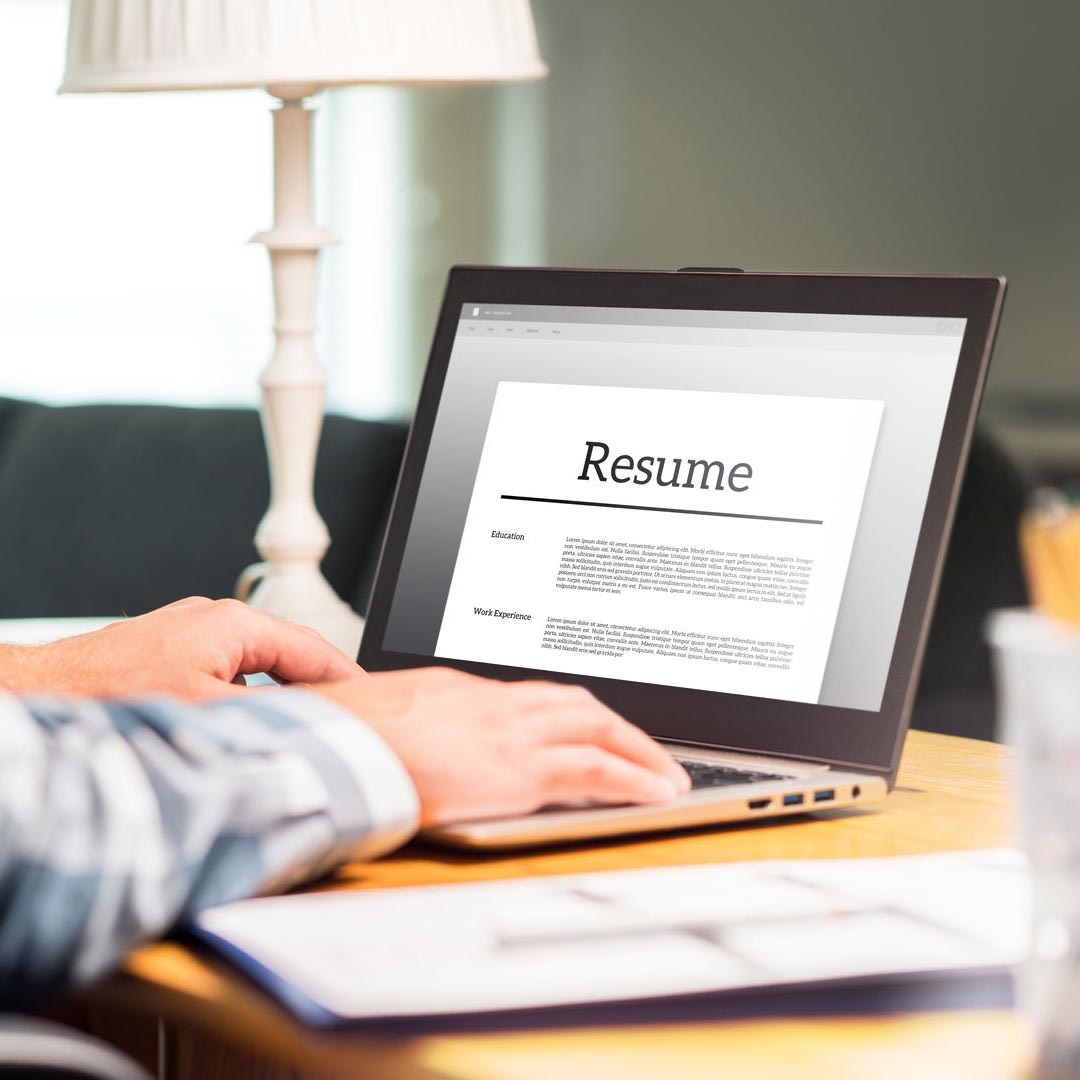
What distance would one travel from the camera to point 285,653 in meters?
0.84

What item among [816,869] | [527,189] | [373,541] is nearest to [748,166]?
[527,189]

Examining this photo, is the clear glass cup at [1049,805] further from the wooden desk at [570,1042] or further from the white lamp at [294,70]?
the white lamp at [294,70]

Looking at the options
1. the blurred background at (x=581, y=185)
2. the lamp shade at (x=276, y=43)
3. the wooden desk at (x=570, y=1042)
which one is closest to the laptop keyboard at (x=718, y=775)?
the wooden desk at (x=570, y=1042)

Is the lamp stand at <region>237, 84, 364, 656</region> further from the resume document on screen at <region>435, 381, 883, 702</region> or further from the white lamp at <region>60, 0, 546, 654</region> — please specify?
the resume document on screen at <region>435, 381, 883, 702</region>

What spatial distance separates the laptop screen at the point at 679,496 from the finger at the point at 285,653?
0.10m

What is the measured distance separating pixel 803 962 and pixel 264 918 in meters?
0.18

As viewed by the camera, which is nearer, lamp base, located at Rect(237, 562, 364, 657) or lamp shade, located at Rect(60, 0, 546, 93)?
lamp shade, located at Rect(60, 0, 546, 93)

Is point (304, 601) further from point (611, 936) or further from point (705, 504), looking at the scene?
point (611, 936)

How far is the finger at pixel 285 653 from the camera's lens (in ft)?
2.75

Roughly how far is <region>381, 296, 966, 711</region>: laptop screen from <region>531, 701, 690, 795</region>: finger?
14 cm

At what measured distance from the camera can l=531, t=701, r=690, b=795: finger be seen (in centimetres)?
66

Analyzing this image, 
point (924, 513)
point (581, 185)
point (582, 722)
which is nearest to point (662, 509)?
point (924, 513)

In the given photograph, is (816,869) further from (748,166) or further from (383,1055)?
(748,166)

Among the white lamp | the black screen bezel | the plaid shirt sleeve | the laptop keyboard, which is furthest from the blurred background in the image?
the plaid shirt sleeve
